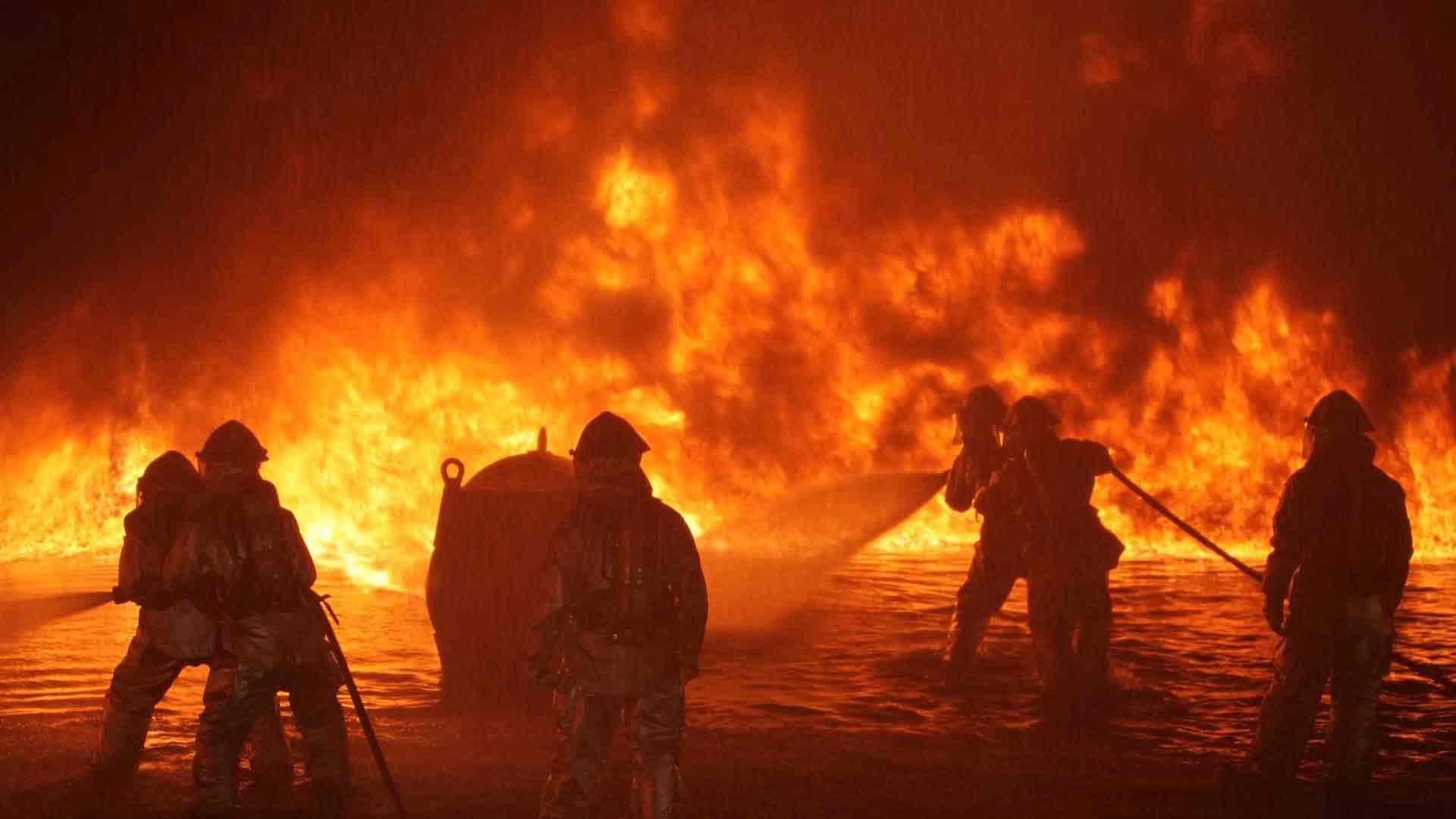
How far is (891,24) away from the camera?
781 inches

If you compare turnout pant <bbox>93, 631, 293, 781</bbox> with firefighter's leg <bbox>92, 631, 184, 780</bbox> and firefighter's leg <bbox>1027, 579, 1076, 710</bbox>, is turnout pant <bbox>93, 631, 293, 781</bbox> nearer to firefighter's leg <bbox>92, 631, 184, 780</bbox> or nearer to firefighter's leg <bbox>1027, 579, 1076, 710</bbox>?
firefighter's leg <bbox>92, 631, 184, 780</bbox>

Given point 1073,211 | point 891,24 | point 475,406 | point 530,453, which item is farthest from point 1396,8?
point 530,453

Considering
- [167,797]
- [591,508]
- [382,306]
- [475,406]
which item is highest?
[382,306]

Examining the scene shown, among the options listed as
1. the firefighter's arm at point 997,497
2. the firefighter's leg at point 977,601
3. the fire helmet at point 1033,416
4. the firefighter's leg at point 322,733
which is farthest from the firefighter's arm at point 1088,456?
the firefighter's leg at point 322,733

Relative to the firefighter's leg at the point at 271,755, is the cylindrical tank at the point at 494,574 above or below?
above

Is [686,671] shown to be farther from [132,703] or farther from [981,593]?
[981,593]

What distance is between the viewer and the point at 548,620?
17.2ft

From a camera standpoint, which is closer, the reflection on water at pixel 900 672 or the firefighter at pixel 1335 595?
the firefighter at pixel 1335 595

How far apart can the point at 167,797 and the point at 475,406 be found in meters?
12.0

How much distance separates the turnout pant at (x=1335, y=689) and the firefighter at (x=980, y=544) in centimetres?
308

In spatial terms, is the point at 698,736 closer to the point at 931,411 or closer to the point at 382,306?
the point at 931,411

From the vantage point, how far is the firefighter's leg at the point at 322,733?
19.0 feet

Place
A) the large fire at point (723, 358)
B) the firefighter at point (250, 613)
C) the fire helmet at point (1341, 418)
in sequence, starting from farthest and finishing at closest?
the large fire at point (723, 358) < the fire helmet at point (1341, 418) < the firefighter at point (250, 613)

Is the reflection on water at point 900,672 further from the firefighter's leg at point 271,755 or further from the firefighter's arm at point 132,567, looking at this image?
the firefighter's arm at point 132,567
